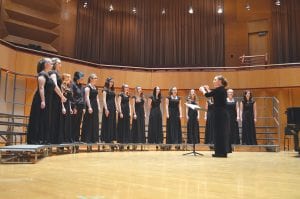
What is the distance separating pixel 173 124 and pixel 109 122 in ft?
5.57

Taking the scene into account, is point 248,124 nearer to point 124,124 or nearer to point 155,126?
point 155,126

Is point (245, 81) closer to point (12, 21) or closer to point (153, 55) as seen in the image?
point (153, 55)

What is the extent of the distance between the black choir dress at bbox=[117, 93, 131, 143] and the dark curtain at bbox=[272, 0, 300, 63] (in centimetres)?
682

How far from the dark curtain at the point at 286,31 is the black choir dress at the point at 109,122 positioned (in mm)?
7244

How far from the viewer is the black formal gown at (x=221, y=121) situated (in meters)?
5.12

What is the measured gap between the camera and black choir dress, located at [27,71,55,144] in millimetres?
4379

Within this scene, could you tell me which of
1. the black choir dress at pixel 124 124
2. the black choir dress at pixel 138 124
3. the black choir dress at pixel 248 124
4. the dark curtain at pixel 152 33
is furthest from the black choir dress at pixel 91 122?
the dark curtain at pixel 152 33

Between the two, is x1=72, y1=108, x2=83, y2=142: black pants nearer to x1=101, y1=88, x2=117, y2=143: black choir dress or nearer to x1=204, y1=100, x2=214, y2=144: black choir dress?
x1=101, y1=88, x2=117, y2=143: black choir dress

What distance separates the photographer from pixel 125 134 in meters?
7.38

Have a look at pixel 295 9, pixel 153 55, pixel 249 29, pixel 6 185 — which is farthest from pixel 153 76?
pixel 6 185

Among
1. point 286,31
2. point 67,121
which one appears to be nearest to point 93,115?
point 67,121

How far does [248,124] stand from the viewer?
7.96 metres

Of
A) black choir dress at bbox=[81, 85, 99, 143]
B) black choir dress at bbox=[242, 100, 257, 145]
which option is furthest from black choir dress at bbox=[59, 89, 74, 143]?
black choir dress at bbox=[242, 100, 257, 145]

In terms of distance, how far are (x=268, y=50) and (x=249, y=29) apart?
1141 millimetres
